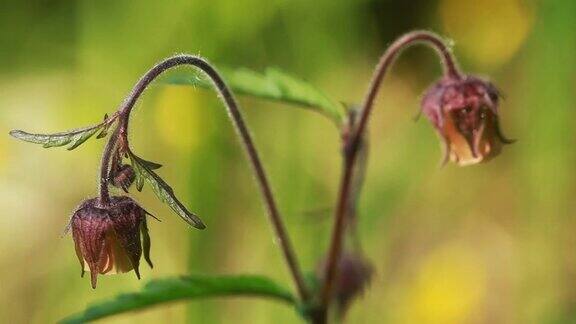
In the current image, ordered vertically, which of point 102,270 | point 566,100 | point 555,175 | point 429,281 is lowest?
point 429,281

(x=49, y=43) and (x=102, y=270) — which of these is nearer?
(x=102, y=270)

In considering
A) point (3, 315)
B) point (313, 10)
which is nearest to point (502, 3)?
point (313, 10)

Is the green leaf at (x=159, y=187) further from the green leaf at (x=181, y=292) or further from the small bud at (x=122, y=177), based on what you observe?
the green leaf at (x=181, y=292)

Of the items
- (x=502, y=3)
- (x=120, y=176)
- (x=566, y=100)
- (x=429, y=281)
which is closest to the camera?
(x=120, y=176)

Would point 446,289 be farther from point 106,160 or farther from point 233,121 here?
point 106,160

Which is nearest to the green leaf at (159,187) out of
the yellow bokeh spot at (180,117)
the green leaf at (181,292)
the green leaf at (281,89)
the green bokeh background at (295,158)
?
the green leaf at (181,292)

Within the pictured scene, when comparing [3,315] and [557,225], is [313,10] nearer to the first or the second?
[557,225]

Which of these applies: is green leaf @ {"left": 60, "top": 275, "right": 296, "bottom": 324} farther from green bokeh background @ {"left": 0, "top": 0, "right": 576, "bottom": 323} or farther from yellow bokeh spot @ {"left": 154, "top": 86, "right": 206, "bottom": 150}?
yellow bokeh spot @ {"left": 154, "top": 86, "right": 206, "bottom": 150}
